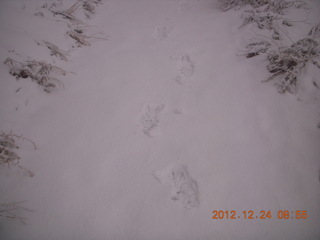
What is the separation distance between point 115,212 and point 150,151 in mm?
426

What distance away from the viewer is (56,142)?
1.30m

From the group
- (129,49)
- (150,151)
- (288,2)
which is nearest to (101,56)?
(129,49)

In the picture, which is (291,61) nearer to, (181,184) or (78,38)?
(181,184)

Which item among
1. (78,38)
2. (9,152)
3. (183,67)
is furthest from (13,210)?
(78,38)

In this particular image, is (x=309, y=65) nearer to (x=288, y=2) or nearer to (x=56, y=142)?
(x=288, y=2)

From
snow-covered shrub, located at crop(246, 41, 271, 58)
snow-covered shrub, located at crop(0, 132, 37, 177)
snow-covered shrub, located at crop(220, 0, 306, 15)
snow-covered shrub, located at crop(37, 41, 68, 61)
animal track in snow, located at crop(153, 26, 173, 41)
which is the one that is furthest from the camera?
animal track in snow, located at crop(153, 26, 173, 41)

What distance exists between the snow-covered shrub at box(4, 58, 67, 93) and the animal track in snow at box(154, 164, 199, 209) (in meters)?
1.20

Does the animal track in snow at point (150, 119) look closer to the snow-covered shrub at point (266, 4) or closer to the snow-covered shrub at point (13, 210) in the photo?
the snow-covered shrub at point (13, 210)

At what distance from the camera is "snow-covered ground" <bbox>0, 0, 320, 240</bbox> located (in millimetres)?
1012

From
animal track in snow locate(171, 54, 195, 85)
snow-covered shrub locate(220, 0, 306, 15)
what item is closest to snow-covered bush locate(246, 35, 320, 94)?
animal track in snow locate(171, 54, 195, 85)

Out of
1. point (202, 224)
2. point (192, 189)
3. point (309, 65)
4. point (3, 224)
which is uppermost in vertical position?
point (309, 65)

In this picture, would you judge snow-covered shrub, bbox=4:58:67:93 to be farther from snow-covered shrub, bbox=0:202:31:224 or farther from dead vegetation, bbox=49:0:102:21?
dead vegetation, bbox=49:0:102:21
